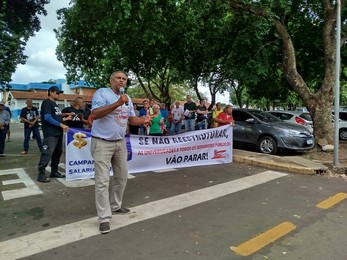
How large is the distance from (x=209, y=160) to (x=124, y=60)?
13571 mm

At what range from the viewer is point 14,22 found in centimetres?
1253

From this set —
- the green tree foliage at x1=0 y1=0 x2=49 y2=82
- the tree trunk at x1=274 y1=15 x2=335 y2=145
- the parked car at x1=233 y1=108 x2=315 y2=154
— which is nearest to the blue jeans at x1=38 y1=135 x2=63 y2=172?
the green tree foliage at x1=0 y1=0 x2=49 y2=82

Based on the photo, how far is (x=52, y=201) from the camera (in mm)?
5145

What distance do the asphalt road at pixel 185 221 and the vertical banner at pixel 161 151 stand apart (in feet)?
1.93

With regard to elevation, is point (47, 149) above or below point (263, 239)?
above

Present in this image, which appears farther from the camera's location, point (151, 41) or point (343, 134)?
point (343, 134)

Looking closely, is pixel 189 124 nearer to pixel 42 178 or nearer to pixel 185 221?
pixel 42 178

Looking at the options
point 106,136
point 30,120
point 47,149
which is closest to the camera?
point 106,136

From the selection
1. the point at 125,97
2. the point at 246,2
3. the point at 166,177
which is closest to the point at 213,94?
the point at 246,2

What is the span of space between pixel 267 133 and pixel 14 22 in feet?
33.3

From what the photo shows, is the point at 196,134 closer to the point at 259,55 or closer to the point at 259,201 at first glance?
the point at 259,201

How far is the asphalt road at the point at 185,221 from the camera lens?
3.48 m

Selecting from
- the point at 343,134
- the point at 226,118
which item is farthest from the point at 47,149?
the point at 343,134

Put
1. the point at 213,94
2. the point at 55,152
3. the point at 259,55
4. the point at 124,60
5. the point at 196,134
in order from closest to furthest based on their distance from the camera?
the point at 55,152
the point at 196,134
the point at 259,55
the point at 124,60
the point at 213,94
